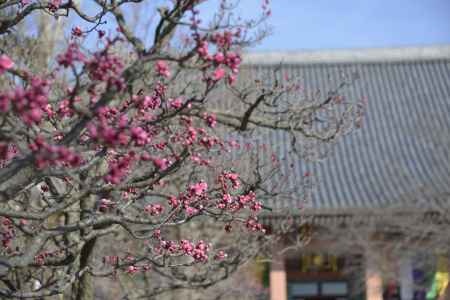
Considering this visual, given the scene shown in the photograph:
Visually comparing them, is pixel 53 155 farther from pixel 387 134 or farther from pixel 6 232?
pixel 387 134

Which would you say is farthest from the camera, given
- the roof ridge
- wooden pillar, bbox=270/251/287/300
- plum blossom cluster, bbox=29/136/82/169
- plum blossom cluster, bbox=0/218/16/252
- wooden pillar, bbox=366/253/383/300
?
the roof ridge

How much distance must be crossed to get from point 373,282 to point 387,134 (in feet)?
17.7

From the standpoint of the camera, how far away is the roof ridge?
23.5 metres

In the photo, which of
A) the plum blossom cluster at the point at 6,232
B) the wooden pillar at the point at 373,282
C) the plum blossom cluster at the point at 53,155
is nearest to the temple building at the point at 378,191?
the wooden pillar at the point at 373,282

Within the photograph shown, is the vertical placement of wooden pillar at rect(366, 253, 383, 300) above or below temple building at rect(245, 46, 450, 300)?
below

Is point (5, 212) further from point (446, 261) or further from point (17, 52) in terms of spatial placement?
point (446, 261)

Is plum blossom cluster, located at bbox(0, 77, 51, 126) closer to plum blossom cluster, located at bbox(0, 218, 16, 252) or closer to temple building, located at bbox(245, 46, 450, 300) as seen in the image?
plum blossom cluster, located at bbox(0, 218, 16, 252)

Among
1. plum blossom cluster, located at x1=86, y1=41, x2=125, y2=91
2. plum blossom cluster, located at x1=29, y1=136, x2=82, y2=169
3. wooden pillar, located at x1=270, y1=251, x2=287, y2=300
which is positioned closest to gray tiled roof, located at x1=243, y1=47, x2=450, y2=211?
wooden pillar, located at x1=270, y1=251, x2=287, y2=300

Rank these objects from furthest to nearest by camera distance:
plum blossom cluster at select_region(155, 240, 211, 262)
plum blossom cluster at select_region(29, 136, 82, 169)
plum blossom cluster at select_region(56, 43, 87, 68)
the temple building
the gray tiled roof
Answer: the gray tiled roof < the temple building < plum blossom cluster at select_region(155, 240, 211, 262) < plum blossom cluster at select_region(56, 43, 87, 68) < plum blossom cluster at select_region(29, 136, 82, 169)

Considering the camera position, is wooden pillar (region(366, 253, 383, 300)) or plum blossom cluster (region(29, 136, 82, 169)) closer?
plum blossom cluster (region(29, 136, 82, 169))

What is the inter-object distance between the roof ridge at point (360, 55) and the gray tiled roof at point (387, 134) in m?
0.03

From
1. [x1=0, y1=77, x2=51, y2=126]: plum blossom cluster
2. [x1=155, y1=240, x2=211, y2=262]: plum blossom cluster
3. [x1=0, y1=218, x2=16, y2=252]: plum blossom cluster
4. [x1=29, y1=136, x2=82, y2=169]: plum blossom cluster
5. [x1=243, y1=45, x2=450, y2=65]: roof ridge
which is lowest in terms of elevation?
[x1=155, y1=240, x2=211, y2=262]: plum blossom cluster

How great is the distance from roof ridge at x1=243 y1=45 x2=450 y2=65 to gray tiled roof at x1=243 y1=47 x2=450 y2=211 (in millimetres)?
33

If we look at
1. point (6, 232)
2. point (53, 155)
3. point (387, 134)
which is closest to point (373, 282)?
point (387, 134)
